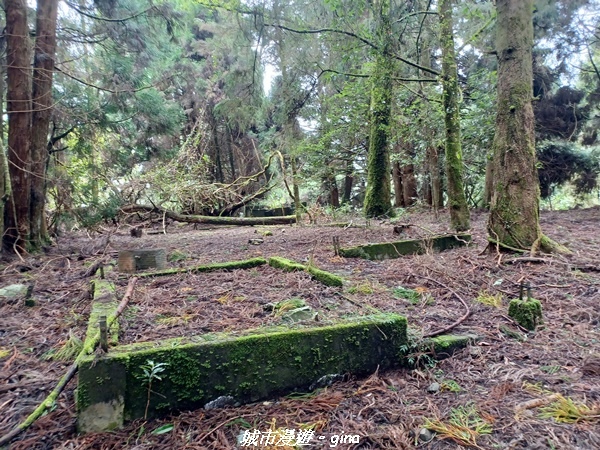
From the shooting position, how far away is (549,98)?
1078cm

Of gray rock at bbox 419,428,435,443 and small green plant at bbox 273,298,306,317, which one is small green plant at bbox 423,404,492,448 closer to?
gray rock at bbox 419,428,435,443

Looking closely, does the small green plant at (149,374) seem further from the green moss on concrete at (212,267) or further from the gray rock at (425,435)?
the green moss on concrete at (212,267)

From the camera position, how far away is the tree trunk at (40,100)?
6672 millimetres

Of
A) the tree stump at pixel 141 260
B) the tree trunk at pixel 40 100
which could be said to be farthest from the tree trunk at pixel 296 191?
the tree stump at pixel 141 260

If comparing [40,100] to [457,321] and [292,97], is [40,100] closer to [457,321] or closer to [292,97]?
[292,97]

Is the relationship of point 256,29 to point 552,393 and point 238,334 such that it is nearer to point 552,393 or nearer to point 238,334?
point 238,334

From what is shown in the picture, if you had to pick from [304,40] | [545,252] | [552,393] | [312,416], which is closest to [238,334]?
[312,416]

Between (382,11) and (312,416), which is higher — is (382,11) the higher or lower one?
the higher one

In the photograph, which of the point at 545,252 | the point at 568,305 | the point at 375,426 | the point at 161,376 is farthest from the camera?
the point at 545,252

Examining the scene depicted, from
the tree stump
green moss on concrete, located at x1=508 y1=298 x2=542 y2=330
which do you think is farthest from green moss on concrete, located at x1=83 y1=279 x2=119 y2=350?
green moss on concrete, located at x1=508 y1=298 x2=542 y2=330

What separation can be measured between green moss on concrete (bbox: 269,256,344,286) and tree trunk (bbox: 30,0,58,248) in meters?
5.12

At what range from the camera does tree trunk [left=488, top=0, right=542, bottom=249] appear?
4.34 m

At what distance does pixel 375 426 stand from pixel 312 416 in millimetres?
291

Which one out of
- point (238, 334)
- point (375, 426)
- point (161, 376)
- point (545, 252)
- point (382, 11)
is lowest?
point (375, 426)
